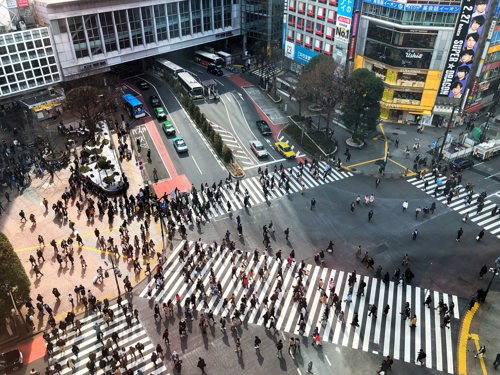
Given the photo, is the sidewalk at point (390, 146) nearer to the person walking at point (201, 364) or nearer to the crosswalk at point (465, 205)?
the crosswalk at point (465, 205)

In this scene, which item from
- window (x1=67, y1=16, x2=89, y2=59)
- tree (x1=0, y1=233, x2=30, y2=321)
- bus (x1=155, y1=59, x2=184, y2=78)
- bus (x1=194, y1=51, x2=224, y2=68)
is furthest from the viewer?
bus (x1=194, y1=51, x2=224, y2=68)

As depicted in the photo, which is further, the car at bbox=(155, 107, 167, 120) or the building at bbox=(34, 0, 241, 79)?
the car at bbox=(155, 107, 167, 120)

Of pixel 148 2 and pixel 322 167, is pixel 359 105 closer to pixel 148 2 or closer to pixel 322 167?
pixel 322 167

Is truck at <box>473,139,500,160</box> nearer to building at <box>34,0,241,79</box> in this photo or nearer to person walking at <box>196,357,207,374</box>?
person walking at <box>196,357,207,374</box>

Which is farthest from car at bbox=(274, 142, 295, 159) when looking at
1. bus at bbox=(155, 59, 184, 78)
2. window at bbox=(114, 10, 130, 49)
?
window at bbox=(114, 10, 130, 49)

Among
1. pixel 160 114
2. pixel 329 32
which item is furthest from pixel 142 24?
pixel 329 32

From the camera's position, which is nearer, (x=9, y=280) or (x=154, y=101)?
(x=9, y=280)

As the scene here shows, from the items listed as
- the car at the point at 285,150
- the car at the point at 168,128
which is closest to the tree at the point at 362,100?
the car at the point at 285,150

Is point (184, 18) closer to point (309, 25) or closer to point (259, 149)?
point (309, 25)
